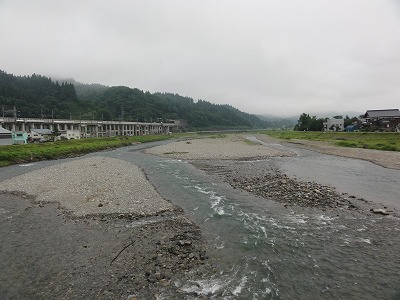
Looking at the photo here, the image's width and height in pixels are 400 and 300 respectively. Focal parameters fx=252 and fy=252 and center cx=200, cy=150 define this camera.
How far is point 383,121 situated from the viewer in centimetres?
8569

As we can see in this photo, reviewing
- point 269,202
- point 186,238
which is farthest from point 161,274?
point 269,202

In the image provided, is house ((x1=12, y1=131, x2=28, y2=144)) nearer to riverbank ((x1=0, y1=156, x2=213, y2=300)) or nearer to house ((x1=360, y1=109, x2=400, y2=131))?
riverbank ((x1=0, y1=156, x2=213, y2=300))

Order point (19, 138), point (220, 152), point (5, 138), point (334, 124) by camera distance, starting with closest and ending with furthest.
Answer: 1. point (220, 152)
2. point (5, 138)
3. point (19, 138)
4. point (334, 124)

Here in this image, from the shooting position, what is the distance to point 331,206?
53.8 ft

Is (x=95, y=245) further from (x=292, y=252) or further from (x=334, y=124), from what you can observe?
(x=334, y=124)

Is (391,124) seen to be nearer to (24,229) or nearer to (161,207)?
(161,207)

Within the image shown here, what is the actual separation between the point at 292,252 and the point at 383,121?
9610 centimetres

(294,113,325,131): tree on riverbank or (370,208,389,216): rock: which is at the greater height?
(294,113,325,131): tree on riverbank

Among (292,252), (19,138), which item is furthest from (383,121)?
(19,138)

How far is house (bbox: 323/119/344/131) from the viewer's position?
113 m

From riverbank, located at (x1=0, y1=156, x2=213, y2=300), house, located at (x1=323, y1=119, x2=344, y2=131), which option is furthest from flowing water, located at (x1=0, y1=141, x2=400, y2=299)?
house, located at (x1=323, y1=119, x2=344, y2=131)

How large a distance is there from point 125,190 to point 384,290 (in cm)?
1661

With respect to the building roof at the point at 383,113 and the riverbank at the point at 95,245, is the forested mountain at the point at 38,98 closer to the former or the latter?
the riverbank at the point at 95,245

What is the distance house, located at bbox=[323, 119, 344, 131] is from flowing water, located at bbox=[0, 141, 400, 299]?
367ft
